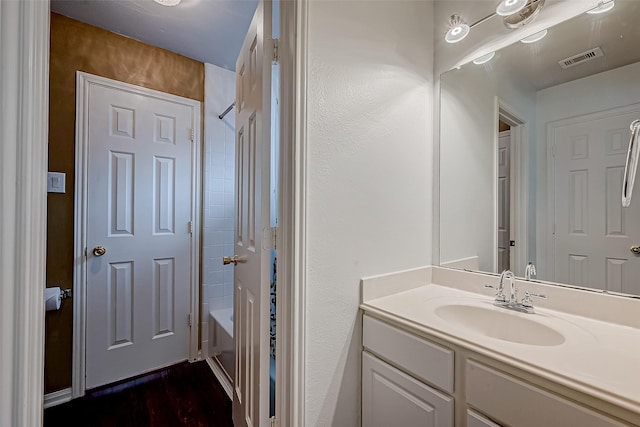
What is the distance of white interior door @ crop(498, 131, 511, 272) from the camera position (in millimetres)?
1310

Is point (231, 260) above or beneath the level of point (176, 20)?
beneath

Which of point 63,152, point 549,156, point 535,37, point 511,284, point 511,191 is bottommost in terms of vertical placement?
point 511,284

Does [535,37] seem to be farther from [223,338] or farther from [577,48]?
[223,338]

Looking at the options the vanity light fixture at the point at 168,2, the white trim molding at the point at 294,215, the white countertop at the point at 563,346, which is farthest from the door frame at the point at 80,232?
the white countertop at the point at 563,346

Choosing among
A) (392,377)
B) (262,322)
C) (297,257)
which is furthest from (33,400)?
(392,377)

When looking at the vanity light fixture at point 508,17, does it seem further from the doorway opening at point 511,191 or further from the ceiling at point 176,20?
the ceiling at point 176,20

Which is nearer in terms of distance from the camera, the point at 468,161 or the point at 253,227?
the point at 253,227

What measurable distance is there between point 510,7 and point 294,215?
1.20 m

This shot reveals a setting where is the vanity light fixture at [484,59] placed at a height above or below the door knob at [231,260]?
above

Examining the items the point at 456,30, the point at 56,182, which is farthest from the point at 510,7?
the point at 56,182

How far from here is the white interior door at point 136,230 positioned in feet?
5.89

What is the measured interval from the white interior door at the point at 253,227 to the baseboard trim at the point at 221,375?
387 millimetres

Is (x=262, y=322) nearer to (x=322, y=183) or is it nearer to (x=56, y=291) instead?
(x=322, y=183)

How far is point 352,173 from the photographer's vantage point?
1.13 metres
